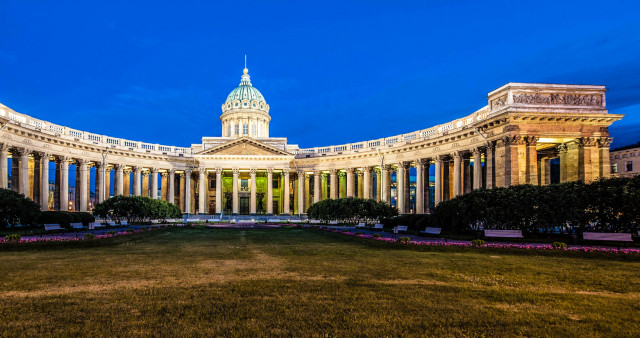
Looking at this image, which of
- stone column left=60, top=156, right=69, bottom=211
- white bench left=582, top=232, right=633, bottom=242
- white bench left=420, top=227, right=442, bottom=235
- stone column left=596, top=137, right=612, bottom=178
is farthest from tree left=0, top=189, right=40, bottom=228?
stone column left=596, top=137, right=612, bottom=178

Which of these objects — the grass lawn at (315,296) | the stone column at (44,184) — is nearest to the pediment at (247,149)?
the stone column at (44,184)

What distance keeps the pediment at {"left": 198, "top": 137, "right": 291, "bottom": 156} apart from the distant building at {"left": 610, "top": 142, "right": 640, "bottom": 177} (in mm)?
52254

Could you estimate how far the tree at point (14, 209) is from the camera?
26.2 meters

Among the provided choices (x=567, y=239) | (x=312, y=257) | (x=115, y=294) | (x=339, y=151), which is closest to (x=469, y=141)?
(x=567, y=239)

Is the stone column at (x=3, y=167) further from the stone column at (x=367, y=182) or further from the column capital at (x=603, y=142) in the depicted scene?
the column capital at (x=603, y=142)

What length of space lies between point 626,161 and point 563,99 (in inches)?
1576

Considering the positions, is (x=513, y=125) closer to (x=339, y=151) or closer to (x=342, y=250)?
(x=342, y=250)

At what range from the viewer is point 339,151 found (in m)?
61.9

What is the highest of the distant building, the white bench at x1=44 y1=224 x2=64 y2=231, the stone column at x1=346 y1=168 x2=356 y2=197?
the distant building

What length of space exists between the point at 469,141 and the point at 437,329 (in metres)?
36.0

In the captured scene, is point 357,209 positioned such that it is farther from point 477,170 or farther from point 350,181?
point 350,181

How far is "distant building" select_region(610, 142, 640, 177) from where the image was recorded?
196 feet

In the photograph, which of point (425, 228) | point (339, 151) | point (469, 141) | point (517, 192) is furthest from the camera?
point (339, 151)

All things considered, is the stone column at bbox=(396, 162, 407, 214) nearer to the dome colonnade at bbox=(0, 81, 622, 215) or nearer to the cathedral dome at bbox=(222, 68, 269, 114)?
the dome colonnade at bbox=(0, 81, 622, 215)
